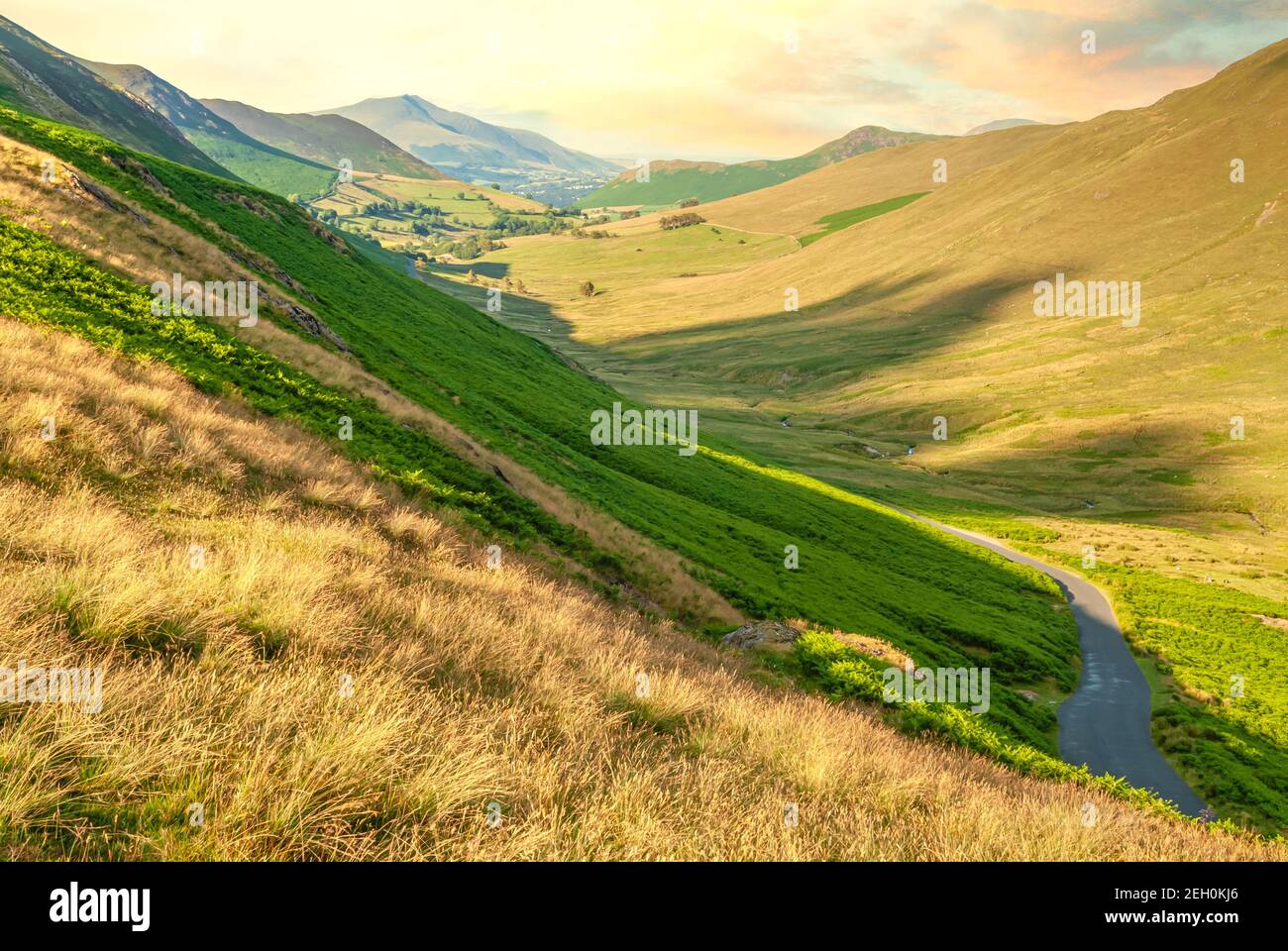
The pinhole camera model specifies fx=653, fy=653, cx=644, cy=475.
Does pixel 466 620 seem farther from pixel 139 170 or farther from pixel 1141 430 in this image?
pixel 1141 430

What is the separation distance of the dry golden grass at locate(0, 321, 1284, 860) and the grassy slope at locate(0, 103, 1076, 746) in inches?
758

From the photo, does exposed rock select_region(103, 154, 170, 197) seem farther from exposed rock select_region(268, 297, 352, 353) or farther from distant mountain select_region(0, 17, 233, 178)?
distant mountain select_region(0, 17, 233, 178)

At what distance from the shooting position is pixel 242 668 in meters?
6.06

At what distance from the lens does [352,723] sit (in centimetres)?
547

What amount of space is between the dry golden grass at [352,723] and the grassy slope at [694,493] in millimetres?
19256

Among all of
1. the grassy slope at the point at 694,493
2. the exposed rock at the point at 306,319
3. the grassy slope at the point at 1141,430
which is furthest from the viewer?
the grassy slope at the point at 1141,430

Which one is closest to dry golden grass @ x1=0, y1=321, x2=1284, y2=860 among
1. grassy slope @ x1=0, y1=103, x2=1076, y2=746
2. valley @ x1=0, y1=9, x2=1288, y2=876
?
valley @ x1=0, y1=9, x2=1288, y2=876

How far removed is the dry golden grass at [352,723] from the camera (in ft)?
14.9

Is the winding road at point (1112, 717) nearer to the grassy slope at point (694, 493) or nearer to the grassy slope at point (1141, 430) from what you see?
the grassy slope at point (1141, 430)

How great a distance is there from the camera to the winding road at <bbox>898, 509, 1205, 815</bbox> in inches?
1388

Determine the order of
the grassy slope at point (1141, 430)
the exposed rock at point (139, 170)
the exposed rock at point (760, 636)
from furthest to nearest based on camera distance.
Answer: the grassy slope at point (1141, 430)
the exposed rock at point (139, 170)
the exposed rock at point (760, 636)

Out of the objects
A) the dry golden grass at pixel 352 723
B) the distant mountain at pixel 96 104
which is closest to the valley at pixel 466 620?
the dry golden grass at pixel 352 723

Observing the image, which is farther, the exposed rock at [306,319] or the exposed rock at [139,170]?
the exposed rock at [139,170]
